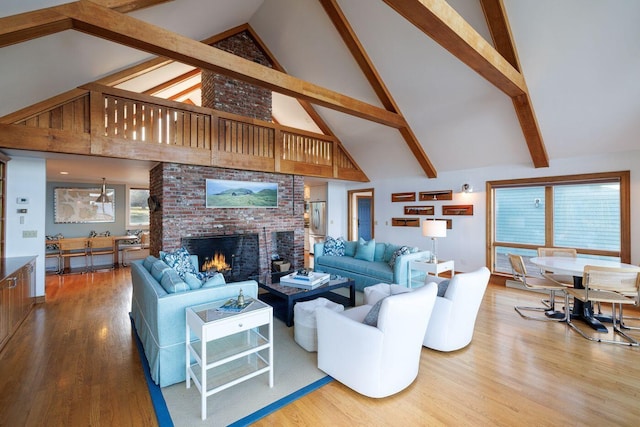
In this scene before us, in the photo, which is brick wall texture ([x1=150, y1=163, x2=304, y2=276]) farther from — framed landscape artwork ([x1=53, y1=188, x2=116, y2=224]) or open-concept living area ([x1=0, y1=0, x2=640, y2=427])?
framed landscape artwork ([x1=53, y1=188, x2=116, y2=224])

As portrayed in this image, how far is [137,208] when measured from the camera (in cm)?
822

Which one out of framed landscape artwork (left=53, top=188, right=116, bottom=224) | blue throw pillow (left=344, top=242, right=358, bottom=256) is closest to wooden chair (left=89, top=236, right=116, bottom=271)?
framed landscape artwork (left=53, top=188, right=116, bottom=224)

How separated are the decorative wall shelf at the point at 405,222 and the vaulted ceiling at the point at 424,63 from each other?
1.26 meters

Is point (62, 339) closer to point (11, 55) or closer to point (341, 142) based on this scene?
point (11, 55)

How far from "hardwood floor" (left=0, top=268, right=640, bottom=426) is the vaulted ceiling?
2.83m

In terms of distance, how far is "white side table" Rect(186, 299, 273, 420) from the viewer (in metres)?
2.04

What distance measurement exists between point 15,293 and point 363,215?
847 cm

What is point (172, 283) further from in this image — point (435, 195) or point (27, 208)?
point (435, 195)

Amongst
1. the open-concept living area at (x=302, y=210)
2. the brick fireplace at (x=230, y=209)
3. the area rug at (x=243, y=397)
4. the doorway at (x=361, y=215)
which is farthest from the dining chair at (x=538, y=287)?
the doorway at (x=361, y=215)

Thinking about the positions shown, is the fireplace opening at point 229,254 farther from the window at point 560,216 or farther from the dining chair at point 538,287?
the window at point 560,216

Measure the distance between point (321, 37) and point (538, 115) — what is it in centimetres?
402

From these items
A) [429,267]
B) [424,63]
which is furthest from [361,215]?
[424,63]

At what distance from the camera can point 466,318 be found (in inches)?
116

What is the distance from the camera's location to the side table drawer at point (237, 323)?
208 centimetres
